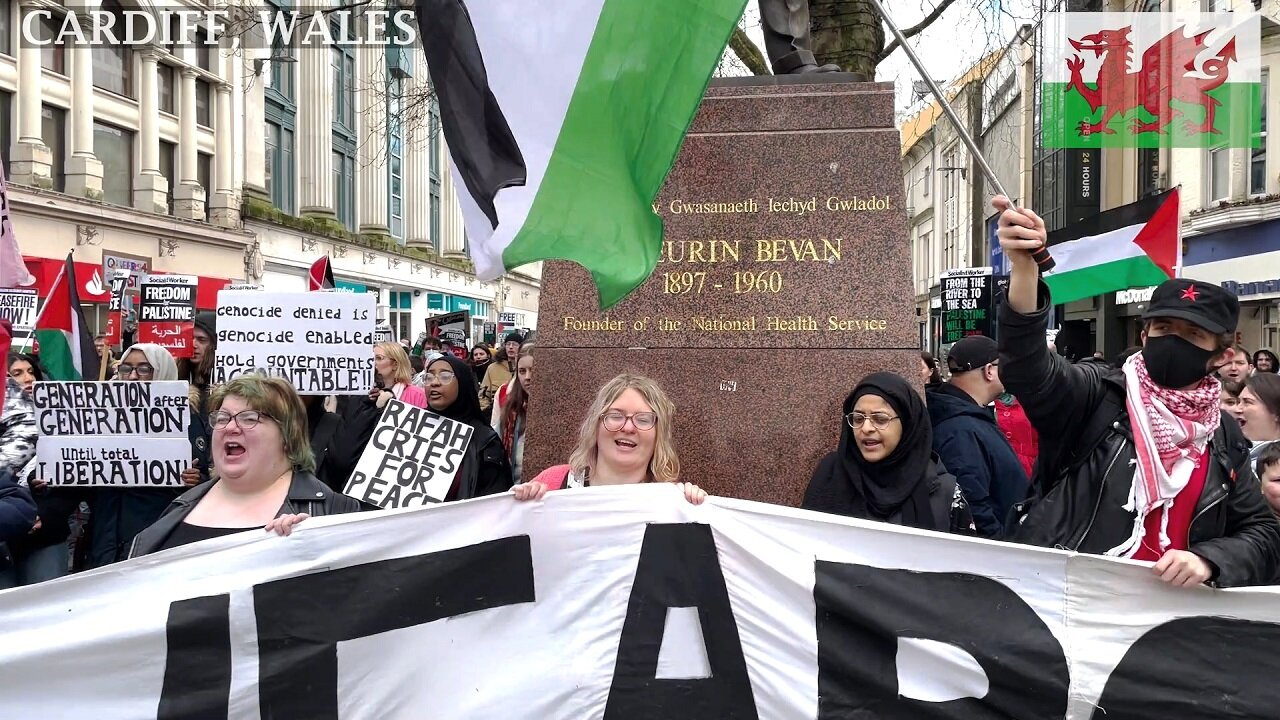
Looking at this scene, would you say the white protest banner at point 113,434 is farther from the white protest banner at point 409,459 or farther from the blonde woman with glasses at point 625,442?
the blonde woman with glasses at point 625,442

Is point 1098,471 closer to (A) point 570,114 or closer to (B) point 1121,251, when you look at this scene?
(A) point 570,114

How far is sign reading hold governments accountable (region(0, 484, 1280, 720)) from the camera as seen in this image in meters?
3.04

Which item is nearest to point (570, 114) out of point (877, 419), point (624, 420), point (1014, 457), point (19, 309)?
point (624, 420)

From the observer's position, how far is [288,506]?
3.38 meters

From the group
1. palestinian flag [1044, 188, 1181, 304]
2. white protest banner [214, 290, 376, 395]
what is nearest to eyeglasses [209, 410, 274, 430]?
white protest banner [214, 290, 376, 395]

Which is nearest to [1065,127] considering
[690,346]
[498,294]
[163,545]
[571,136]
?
[690,346]

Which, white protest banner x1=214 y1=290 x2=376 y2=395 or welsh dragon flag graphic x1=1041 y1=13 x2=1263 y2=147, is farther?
welsh dragon flag graphic x1=1041 y1=13 x2=1263 y2=147

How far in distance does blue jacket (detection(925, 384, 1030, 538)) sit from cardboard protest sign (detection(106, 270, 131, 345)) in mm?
9955

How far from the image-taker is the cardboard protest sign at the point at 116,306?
1305 centimetres

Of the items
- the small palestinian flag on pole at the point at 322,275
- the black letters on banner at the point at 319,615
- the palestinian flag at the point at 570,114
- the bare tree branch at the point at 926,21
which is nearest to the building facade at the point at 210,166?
the small palestinian flag on pole at the point at 322,275

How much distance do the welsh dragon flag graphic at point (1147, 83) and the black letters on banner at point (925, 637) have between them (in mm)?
15970

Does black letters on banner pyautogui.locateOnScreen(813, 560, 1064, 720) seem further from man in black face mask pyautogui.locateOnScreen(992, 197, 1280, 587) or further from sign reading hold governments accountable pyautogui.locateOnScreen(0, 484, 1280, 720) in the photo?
man in black face mask pyautogui.locateOnScreen(992, 197, 1280, 587)

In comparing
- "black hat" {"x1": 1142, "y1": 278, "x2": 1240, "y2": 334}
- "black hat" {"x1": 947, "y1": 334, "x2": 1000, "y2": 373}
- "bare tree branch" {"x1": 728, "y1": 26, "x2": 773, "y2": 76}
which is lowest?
"black hat" {"x1": 947, "y1": 334, "x2": 1000, "y2": 373}

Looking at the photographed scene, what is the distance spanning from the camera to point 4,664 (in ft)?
9.93
